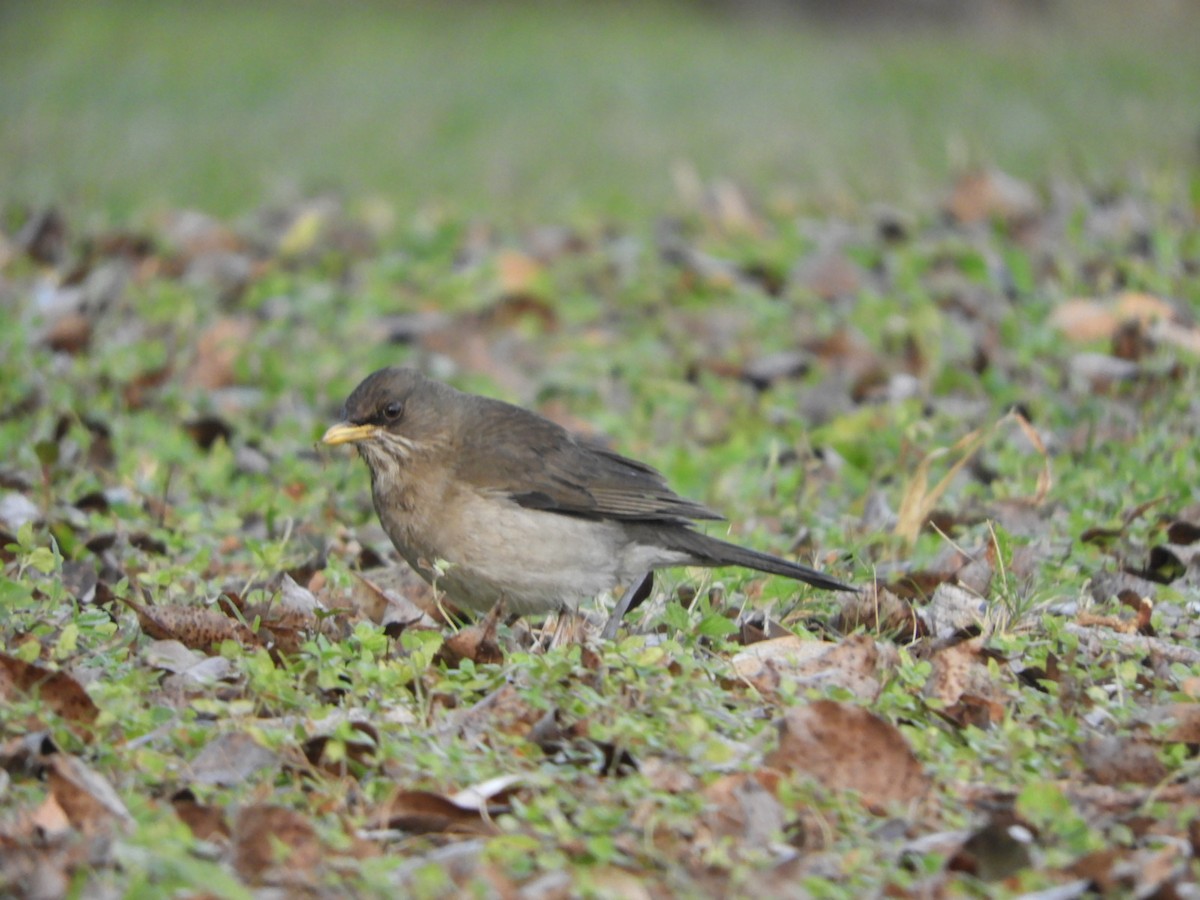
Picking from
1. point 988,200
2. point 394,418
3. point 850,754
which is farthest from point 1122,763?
point 988,200

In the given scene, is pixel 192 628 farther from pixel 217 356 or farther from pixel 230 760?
pixel 217 356

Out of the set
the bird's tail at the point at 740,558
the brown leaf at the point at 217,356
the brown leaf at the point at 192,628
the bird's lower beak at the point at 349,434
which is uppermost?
the bird's lower beak at the point at 349,434

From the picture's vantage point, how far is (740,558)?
18.6 ft

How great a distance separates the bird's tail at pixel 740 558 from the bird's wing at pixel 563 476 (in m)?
0.09

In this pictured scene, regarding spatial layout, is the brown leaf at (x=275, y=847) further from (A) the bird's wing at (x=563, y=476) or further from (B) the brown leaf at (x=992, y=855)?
(A) the bird's wing at (x=563, y=476)

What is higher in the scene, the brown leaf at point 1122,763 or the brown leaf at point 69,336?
the brown leaf at point 1122,763

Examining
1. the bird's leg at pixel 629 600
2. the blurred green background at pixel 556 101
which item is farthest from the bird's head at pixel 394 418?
the blurred green background at pixel 556 101

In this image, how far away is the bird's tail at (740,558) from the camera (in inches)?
216

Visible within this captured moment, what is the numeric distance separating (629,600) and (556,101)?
522 inches

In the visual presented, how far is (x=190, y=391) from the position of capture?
27.7 ft

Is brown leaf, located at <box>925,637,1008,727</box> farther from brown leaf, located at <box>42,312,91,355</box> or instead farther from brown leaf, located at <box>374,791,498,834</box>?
brown leaf, located at <box>42,312,91,355</box>

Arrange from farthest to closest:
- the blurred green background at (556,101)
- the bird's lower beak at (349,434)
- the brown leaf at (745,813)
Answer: the blurred green background at (556,101) < the bird's lower beak at (349,434) < the brown leaf at (745,813)

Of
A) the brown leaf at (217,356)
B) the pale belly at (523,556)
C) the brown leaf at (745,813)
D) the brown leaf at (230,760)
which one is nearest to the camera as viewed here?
the brown leaf at (745,813)

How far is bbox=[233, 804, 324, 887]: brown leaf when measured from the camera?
12.2ft
